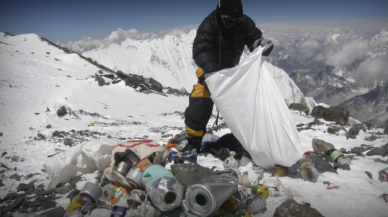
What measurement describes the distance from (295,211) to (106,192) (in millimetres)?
1799

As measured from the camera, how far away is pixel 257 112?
2.33 metres

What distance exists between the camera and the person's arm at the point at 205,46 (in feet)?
8.35

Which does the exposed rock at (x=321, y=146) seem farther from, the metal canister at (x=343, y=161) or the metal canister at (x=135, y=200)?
the metal canister at (x=135, y=200)

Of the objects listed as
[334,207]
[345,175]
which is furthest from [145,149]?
[345,175]

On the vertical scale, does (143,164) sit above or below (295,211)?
above

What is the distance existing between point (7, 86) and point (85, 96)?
2264 millimetres

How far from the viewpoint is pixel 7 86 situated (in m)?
6.38

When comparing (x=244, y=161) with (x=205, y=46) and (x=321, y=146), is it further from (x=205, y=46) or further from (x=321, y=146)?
(x=205, y=46)

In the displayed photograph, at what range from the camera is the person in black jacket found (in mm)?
2518

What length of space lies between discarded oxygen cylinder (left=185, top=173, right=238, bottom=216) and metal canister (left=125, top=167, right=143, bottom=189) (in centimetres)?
64

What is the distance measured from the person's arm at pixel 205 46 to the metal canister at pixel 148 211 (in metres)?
1.69

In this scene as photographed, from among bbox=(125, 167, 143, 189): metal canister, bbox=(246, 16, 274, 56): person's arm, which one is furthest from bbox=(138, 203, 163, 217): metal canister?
bbox=(246, 16, 274, 56): person's arm

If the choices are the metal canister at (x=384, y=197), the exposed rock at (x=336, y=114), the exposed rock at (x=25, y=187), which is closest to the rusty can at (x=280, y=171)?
the metal canister at (x=384, y=197)

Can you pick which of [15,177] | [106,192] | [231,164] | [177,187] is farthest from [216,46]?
[15,177]
